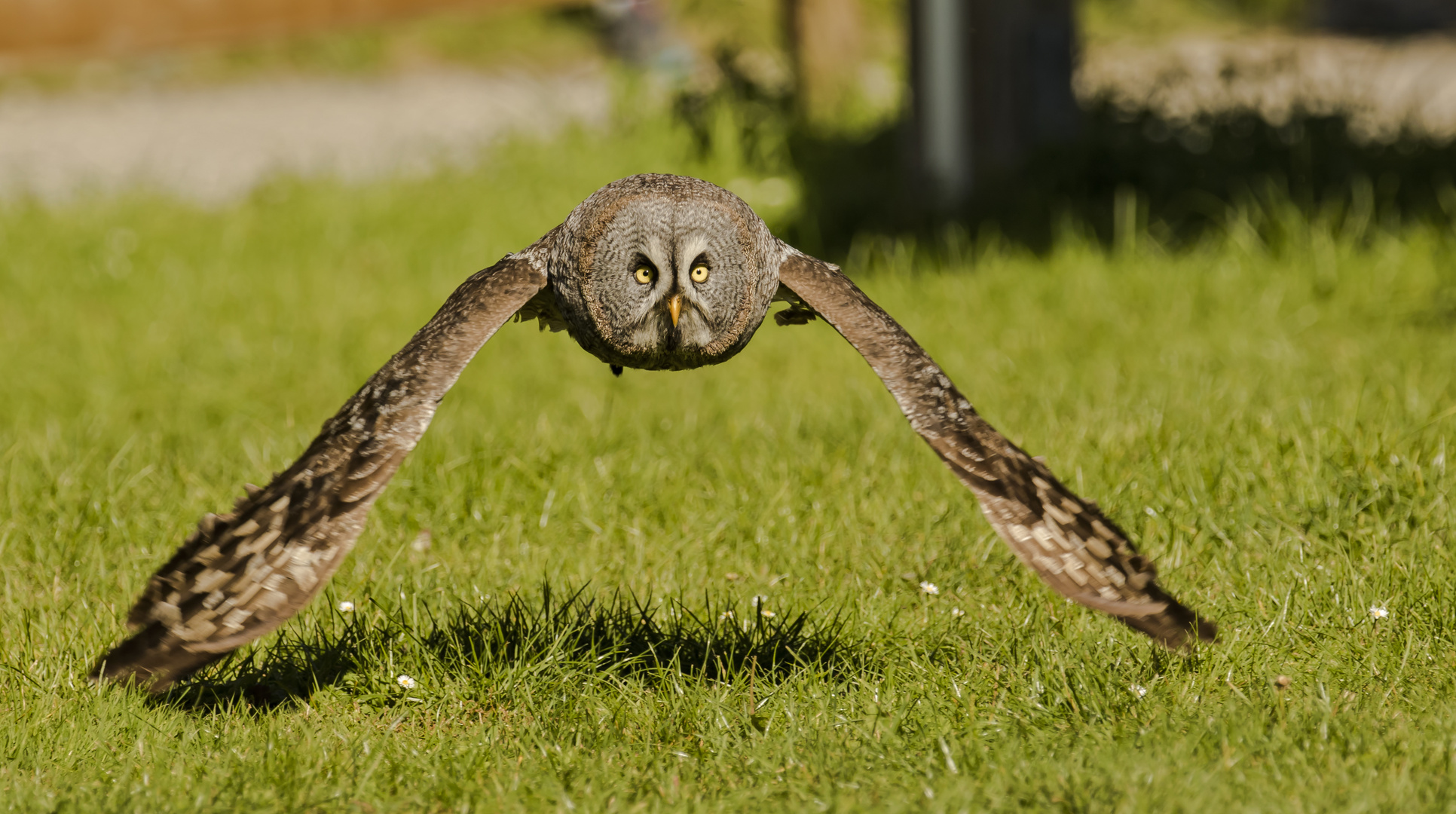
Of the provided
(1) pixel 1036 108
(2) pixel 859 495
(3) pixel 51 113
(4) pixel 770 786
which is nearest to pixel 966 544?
(2) pixel 859 495

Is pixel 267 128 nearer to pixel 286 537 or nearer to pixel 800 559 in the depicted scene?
pixel 800 559

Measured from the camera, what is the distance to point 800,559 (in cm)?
443

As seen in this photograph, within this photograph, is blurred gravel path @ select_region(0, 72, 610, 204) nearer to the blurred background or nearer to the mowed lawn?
the blurred background

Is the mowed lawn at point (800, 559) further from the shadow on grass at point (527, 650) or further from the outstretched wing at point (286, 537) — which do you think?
the outstretched wing at point (286, 537)

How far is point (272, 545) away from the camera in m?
2.93

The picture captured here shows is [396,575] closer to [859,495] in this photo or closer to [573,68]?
[859,495]

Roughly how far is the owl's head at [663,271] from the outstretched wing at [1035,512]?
38 cm

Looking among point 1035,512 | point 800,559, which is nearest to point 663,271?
point 1035,512

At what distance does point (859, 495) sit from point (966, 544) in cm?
50

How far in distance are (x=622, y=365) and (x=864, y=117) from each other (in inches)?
305

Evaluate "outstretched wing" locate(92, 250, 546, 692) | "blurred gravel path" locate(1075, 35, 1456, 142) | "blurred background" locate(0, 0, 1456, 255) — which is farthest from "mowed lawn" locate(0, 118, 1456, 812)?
"blurred gravel path" locate(1075, 35, 1456, 142)

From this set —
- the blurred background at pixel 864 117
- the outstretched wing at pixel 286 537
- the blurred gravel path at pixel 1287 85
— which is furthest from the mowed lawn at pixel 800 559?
the blurred gravel path at pixel 1287 85

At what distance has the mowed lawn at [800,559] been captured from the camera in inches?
127

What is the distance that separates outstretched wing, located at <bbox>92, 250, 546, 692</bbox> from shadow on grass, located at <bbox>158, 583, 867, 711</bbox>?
24.2 inches
